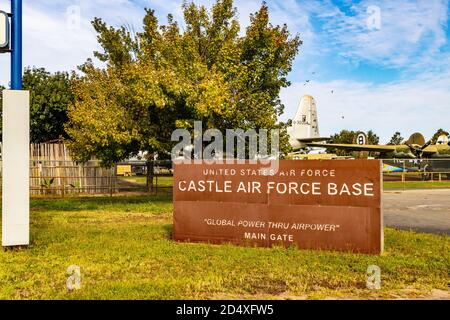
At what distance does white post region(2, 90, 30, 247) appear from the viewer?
31.8ft

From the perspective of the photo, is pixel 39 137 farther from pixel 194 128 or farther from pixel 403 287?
pixel 403 287

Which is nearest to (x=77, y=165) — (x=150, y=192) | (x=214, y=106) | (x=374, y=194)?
(x=150, y=192)

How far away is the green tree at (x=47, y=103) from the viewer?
3760cm

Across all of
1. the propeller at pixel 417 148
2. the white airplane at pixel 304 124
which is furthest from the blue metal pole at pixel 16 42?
the propeller at pixel 417 148

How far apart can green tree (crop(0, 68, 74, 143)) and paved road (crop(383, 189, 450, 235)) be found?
2678 cm

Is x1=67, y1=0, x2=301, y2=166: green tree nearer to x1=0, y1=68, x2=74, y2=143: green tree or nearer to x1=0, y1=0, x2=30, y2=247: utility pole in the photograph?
x1=0, y1=0, x2=30, y2=247: utility pole

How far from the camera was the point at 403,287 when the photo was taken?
6.77 m

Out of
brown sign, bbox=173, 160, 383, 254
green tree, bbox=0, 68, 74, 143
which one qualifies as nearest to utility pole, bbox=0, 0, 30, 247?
brown sign, bbox=173, 160, 383, 254

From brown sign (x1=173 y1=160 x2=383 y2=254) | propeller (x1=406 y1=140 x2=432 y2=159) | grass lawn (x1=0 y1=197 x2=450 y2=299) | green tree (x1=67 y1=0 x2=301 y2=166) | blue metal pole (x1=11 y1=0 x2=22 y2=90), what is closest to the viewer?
grass lawn (x1=0 y1=197 x2=450 y2=299)

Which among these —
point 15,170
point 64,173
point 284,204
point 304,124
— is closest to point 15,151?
point 15,170

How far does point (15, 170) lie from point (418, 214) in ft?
43.8

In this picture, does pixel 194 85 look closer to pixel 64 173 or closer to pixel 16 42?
pixel 16 42

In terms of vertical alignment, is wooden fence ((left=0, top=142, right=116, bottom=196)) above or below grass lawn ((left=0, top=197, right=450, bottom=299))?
above
